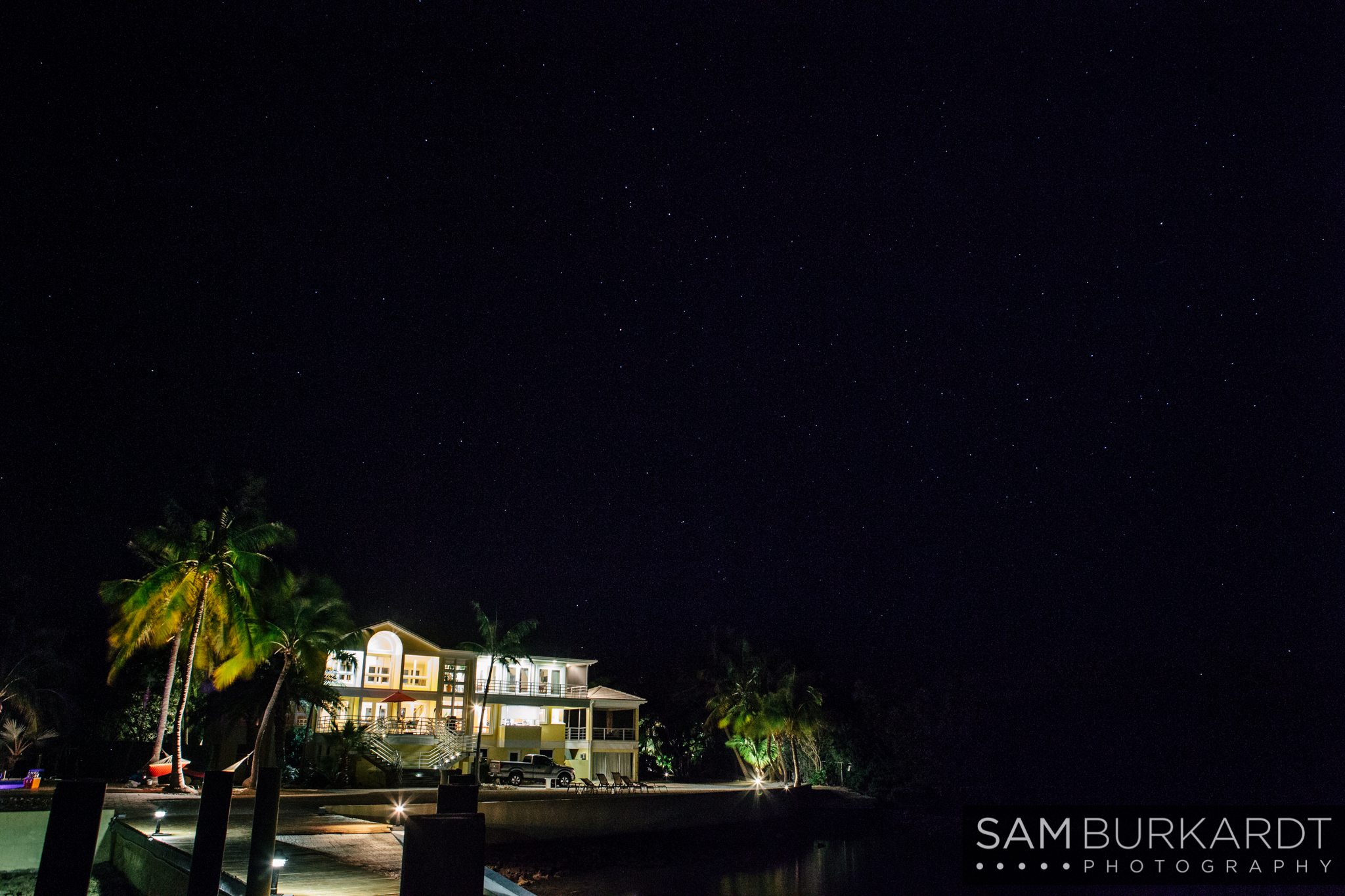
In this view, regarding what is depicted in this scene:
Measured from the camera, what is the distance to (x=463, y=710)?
4178cm

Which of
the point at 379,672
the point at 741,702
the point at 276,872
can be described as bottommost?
the point at 276,872

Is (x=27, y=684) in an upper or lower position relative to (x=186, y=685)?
lower

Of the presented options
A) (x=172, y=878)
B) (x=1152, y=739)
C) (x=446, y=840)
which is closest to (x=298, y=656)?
(x=172, y=878)

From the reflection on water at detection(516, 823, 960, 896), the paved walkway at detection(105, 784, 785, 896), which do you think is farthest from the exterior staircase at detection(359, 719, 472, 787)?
the reflection on water at detection(516, 823, 960, 896)

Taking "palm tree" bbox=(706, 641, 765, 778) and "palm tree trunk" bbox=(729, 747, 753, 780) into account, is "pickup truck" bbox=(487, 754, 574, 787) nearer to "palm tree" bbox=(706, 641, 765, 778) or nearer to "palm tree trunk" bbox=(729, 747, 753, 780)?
"palm tree" bbox=(706, 641, 765, 778)

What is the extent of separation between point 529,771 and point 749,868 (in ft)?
32.6

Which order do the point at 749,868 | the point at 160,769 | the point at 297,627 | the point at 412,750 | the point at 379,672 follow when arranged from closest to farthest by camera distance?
the point at 160,769 → the point at 749,868 → the point at 297,627 → the point at 412,750 → the point at 379,672

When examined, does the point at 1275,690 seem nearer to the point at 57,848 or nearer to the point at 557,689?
the point at 557,689

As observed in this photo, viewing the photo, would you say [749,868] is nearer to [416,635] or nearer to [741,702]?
[416,635]

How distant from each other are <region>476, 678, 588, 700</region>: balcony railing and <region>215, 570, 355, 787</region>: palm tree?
1135 centimetres

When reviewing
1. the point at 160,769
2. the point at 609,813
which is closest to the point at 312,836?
the point at 160,769

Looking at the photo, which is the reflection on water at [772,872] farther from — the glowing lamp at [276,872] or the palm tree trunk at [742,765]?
the palm tree trunk at [742,765]

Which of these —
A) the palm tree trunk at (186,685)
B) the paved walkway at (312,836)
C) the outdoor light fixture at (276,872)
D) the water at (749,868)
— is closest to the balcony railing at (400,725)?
the palm tree trunk at (186,685)

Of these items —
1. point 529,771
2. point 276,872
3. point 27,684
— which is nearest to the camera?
point 276,872
